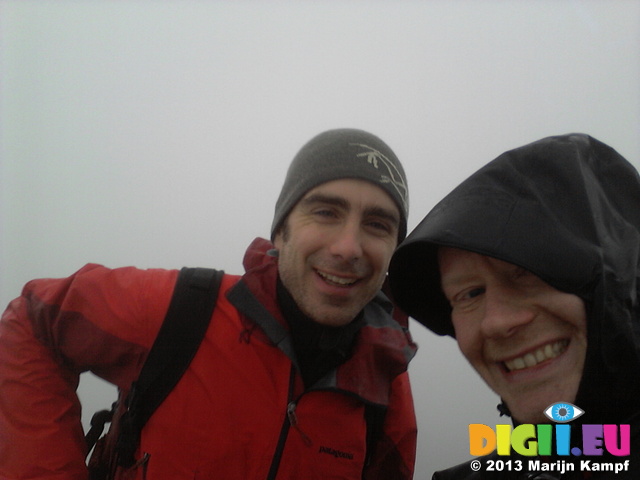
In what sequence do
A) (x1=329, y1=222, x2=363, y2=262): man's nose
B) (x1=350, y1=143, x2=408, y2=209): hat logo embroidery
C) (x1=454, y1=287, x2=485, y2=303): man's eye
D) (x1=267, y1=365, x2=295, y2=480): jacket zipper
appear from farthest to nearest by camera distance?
1. (x1=350, y1=143, x2=408, y2=209): hat logo embroidery
2. (x1=329, y1=222, x2=363, y2=262): man's nose
3. (x1=267, y1=365, x2=295, y2=480): jacket zipper
4. (x1=454, y1=287, x2=485, y2=303): man's eye

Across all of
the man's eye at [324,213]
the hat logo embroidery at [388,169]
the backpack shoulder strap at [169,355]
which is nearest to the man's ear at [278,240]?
the man's eye at [324,213]

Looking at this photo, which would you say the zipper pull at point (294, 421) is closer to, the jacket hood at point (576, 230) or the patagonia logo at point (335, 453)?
the patagonia logo at point (335, 453)

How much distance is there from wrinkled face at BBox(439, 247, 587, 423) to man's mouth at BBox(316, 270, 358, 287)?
2.33ft

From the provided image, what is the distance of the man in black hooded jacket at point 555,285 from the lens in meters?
1.08

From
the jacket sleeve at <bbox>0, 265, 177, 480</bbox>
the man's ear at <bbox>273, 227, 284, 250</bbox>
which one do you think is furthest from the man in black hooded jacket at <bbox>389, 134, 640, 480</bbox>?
the jacket sleeve at <bbox>0, 265, 177, 480</bbox>

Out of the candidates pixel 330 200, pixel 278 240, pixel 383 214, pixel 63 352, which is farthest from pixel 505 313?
pixel 63 352

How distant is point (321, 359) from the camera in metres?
1.92

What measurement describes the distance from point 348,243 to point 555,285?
103 cm

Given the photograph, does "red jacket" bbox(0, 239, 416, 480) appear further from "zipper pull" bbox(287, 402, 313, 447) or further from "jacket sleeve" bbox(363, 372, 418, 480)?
"jacket sleeve" bbox(363, 372, 418, 480)

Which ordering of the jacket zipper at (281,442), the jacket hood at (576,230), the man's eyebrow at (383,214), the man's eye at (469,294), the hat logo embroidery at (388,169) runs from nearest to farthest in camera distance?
the jacket hood at (576,230) < the man's eye at (469,294) < the jacket zipper at (281,442) < the man's eyebrow at (383,214) < the hat logo embroidery at (388,169)

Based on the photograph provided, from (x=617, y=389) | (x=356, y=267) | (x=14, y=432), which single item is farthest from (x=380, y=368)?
(x=14, y=432)

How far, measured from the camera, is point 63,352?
176cm

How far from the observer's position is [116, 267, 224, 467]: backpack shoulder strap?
1665 mm

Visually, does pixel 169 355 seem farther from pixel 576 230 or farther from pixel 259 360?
pixel 576 230
